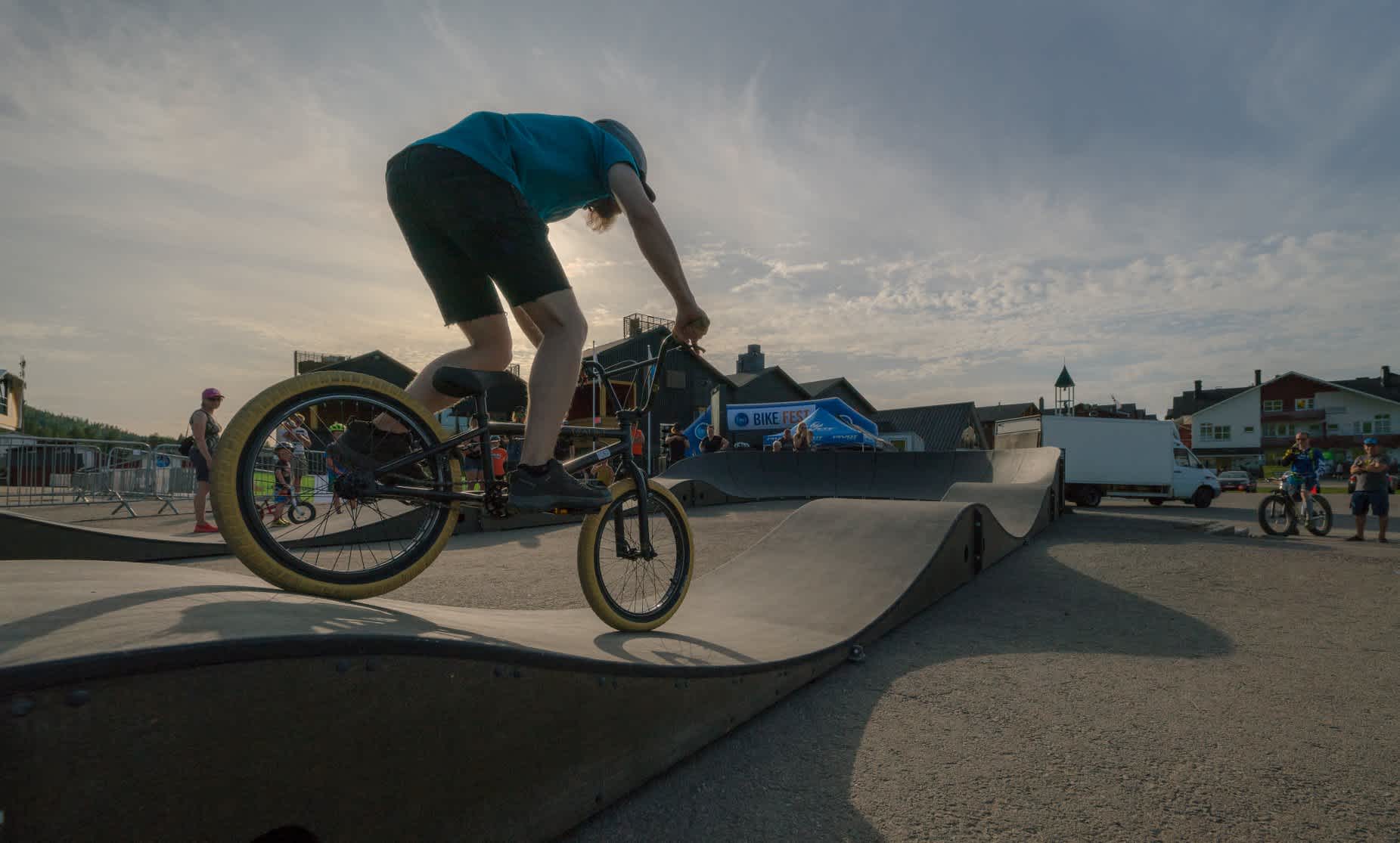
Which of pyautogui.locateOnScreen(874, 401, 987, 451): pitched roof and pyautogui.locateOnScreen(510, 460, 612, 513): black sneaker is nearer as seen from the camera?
pyautogui.locateOnScreen(510, 460, 612, 513): black sneaker

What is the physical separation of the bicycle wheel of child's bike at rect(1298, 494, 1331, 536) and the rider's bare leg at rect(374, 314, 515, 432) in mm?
12201

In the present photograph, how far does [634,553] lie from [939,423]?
184 ft

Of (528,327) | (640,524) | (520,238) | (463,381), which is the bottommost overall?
(640,524)

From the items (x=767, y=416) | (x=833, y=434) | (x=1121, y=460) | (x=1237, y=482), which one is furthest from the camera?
(x=1237, y=482)

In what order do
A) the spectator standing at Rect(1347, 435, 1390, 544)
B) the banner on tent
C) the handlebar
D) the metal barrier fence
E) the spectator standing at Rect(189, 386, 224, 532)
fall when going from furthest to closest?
the banner on tent, the metal barrier fence, the spectator standing at Rect(1347, 435, 1390, 544), the spectator standing at Rect(189, 386, 224, 532), the handlebar

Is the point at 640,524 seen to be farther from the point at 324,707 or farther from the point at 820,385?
the point at 820,385

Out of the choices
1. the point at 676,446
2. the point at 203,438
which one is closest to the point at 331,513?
the point at 203,438

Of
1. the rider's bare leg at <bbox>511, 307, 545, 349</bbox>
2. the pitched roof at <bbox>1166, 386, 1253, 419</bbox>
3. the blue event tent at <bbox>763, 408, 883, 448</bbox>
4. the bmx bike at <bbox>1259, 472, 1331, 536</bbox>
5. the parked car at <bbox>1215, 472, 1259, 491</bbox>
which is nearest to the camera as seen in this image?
the rider's bare leg at <bbox>511, 307, 545, 349</bbox>

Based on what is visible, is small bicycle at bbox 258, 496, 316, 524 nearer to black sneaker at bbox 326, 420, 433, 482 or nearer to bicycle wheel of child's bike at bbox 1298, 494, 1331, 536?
black sneaker at bbox 326, 420, 433, 482

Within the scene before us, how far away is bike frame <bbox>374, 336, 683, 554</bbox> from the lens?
2.21 metres

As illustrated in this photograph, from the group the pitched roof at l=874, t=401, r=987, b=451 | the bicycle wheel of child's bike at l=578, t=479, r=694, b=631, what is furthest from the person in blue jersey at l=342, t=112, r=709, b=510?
the pitched roof at l=874, t=401, r=987, b=451

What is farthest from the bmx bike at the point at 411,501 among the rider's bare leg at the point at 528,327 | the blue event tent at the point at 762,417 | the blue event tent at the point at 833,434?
the blue event tent at the point at 762,417

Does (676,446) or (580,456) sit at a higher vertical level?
(676,446)

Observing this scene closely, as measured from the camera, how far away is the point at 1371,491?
8914mm
